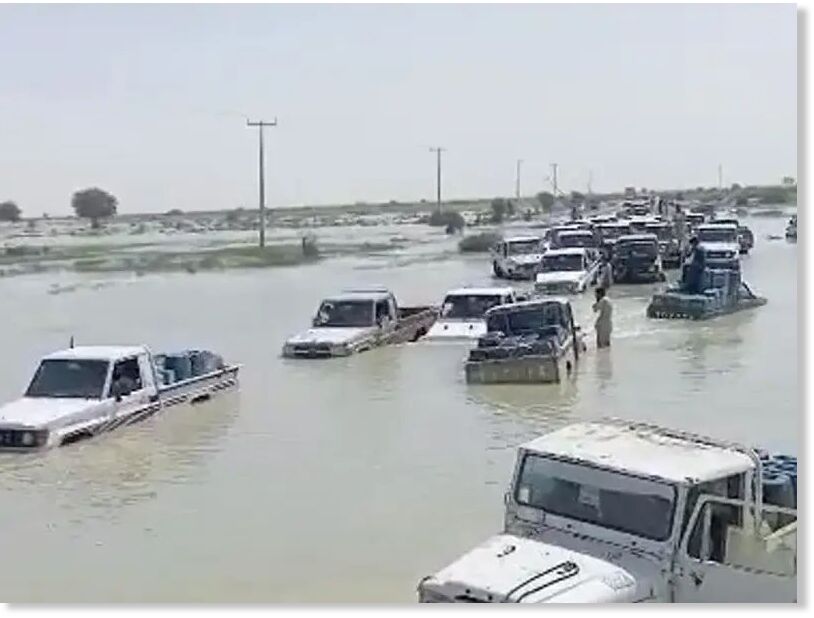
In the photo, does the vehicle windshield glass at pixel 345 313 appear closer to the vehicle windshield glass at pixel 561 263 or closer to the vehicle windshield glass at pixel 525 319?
the vehicle windshield glass at pixel 525 319

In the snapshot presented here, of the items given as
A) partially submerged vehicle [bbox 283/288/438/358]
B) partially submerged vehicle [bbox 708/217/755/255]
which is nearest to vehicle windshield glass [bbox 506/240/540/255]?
partially submerged vehicle [bbox 708/217/755/255]

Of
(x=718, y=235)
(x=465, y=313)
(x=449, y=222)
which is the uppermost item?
(x=449, y=222)

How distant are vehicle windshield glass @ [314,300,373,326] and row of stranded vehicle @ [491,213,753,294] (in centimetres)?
1047

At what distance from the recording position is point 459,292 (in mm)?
25516

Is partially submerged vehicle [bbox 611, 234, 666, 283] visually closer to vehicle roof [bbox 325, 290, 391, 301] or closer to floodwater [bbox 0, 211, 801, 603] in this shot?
floodwater [bbox 0, 211, 801, 603]

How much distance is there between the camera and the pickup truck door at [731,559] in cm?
777

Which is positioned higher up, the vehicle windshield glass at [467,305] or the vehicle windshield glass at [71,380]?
the vehicle windshield glass at [467,305]

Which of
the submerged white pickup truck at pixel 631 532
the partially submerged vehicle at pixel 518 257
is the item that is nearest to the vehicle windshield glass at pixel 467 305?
the partially submerged vehicle at pixel 518 257

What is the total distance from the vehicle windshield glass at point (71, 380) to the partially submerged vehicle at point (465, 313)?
840 centimetres

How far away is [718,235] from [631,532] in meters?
36.2

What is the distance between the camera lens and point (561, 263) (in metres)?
36.7

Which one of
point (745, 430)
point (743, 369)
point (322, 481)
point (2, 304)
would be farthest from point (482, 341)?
point (2, 304)

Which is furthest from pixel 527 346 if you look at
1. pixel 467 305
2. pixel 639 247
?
pixel 639 247

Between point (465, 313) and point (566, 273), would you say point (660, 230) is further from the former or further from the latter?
point (465, 313)
